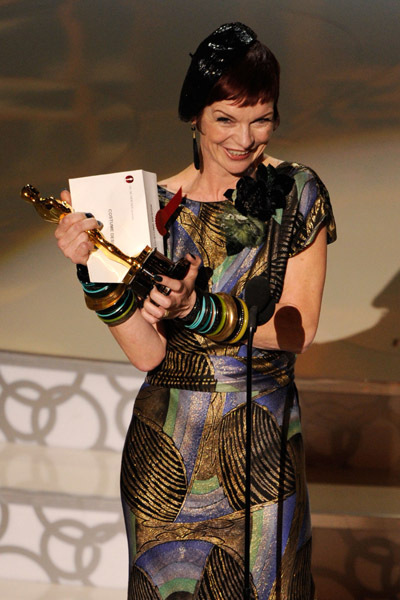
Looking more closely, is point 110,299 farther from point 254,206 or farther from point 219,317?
point 254,206

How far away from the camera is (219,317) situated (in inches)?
57.6

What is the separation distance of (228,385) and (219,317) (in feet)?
0.70

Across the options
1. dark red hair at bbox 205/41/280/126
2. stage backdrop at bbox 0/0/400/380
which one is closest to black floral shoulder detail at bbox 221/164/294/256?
dark red hair at bbox 205/41/280/126

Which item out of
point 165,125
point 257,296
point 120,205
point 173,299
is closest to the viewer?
point 257,296

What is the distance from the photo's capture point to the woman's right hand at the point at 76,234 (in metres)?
1.46

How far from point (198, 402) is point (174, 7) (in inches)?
90.8

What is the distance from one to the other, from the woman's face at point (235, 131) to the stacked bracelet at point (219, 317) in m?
0.27

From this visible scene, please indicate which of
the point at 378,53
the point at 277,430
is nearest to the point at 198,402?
the point at 277,430

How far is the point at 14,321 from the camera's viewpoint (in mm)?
3566

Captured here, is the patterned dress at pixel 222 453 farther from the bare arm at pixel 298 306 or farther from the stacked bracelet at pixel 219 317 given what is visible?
the stacked bracelet at pixel 219 317

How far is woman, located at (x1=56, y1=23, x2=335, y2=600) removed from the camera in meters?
1.61

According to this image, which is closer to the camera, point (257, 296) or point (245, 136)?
point (257, 296)

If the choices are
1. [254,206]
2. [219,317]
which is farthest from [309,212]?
[219,317]

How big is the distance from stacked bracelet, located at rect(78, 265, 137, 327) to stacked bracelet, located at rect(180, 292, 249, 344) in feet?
0.41
